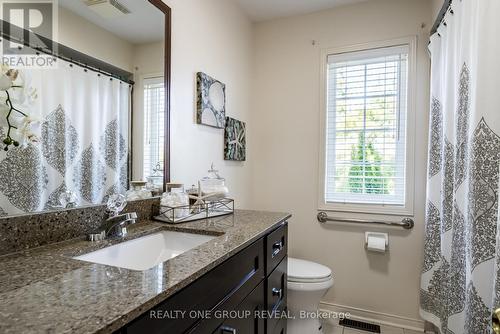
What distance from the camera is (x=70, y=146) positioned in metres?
1.03

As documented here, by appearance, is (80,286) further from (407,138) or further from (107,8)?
(407,138)

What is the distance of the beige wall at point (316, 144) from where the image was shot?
2092 millimetres

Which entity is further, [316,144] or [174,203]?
[316,144]

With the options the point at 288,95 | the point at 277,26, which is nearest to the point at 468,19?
the point at 288,95

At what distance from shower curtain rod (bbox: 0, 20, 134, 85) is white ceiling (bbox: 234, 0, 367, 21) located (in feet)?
4.66

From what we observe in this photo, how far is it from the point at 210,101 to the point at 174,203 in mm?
806

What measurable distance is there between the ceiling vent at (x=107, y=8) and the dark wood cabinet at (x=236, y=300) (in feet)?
3.64

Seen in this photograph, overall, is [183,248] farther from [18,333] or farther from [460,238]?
[460,238]

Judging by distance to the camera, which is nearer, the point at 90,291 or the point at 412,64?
the point at 90,291

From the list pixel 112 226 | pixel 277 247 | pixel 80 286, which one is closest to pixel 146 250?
pixel 112 226

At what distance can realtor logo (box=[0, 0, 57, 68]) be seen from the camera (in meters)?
0.85

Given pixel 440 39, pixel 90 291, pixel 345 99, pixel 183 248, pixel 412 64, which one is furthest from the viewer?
pixel 345 99

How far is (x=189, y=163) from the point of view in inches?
68.0

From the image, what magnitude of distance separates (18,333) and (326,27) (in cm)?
257
